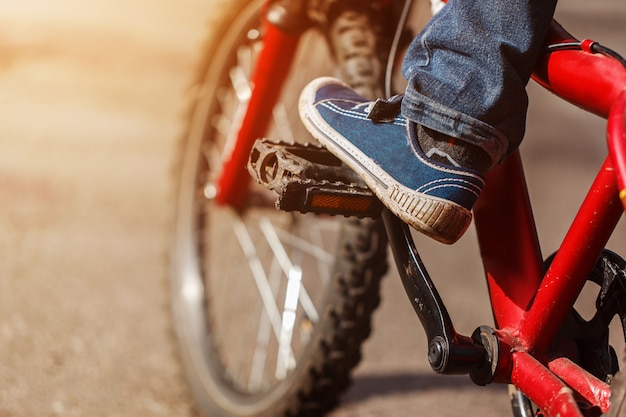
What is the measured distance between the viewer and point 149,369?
7.06 feet

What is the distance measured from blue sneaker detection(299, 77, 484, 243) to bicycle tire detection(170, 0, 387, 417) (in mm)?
340

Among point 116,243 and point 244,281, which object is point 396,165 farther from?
point 116,243

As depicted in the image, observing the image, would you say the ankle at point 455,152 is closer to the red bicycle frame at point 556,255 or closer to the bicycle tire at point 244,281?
the red bicycle frame at point 556,255

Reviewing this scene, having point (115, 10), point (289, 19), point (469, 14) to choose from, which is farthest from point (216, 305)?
point (115, 10)

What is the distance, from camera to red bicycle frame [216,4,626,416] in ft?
3.27

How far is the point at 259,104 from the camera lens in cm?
187

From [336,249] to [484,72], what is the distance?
0.58 metres

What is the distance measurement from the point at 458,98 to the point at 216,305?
5.16ft

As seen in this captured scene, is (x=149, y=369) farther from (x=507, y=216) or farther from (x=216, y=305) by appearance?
(x=507, y=216)

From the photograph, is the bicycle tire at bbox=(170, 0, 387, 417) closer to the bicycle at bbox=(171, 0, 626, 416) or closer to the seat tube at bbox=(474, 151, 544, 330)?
the bicycle at bbox=(171, 0, 626, 416)

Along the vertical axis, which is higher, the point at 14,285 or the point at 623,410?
the point at 623,410

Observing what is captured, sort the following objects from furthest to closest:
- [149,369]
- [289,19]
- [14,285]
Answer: [14,285]
[149,369]
[289,19]

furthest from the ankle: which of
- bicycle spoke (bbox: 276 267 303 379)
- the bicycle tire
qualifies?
bicycle spoke (bbox: 276 267 303 379)

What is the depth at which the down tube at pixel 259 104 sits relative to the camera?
177cm
